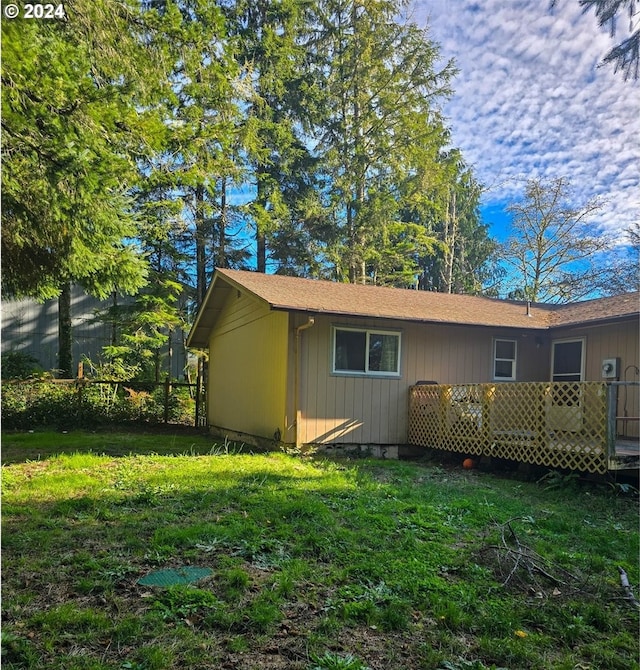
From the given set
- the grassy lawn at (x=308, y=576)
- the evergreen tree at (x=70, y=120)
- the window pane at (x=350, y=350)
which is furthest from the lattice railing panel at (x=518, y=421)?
the evergreen tree at (x=70, y=120)

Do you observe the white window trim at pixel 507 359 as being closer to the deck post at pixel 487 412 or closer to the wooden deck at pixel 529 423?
the wooden deck at pixel 529 423

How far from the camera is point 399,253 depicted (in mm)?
20484

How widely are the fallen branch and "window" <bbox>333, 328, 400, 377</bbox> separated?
614cm

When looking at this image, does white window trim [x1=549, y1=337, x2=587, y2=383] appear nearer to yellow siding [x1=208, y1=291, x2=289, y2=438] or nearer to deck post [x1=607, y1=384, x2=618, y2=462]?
deck post [x1=607, y1=384, x2=618, y2=462]

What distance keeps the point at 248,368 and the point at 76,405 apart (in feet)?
17.9

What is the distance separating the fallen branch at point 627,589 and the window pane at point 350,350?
6.13 meters

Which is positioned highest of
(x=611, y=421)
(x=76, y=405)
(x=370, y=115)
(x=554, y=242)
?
(x=370, y=115)

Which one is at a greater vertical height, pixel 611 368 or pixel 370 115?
pixel 370 115

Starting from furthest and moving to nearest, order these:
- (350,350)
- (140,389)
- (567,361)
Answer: (140,389)
(567,361)
(350,350)

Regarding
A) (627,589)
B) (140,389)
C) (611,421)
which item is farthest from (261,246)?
(627,589)

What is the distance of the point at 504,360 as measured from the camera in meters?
11.2

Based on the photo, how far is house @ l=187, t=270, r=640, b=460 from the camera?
29.9 feet

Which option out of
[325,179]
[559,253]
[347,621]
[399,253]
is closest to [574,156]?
[559,253]

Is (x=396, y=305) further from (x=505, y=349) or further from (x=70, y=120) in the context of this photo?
(x=70, y=120)
